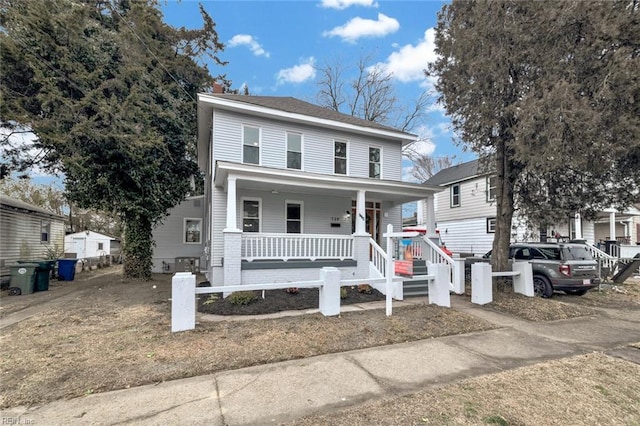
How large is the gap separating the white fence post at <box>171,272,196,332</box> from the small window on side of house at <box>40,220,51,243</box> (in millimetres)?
15917

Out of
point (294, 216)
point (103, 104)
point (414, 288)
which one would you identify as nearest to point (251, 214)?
point (294, 216)

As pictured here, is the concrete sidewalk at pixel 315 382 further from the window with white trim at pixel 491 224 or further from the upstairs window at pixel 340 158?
the window with white trim at pixel 491 224

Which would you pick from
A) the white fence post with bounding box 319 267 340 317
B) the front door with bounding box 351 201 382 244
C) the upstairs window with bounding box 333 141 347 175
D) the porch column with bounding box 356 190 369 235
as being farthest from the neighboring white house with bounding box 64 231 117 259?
the white fence post with bounding box 319 267 340 317

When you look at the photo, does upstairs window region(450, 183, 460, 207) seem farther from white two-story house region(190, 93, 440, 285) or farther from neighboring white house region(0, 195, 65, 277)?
neighboring white house region(0, 195, 65, 277)

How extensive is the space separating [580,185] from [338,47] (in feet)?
65.9

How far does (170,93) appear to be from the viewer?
1421 centimetres

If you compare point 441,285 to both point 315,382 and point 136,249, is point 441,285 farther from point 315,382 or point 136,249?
point 136,249

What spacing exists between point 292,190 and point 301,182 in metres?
1.39

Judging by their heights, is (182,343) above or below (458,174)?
below

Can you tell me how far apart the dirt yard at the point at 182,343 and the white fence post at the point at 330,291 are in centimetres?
23

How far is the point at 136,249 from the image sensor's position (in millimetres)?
12953

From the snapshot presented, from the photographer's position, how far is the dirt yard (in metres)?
3.61

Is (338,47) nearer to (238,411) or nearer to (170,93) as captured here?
(170,93)

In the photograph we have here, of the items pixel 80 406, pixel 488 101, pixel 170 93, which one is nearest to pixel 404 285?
pixel 488 101
